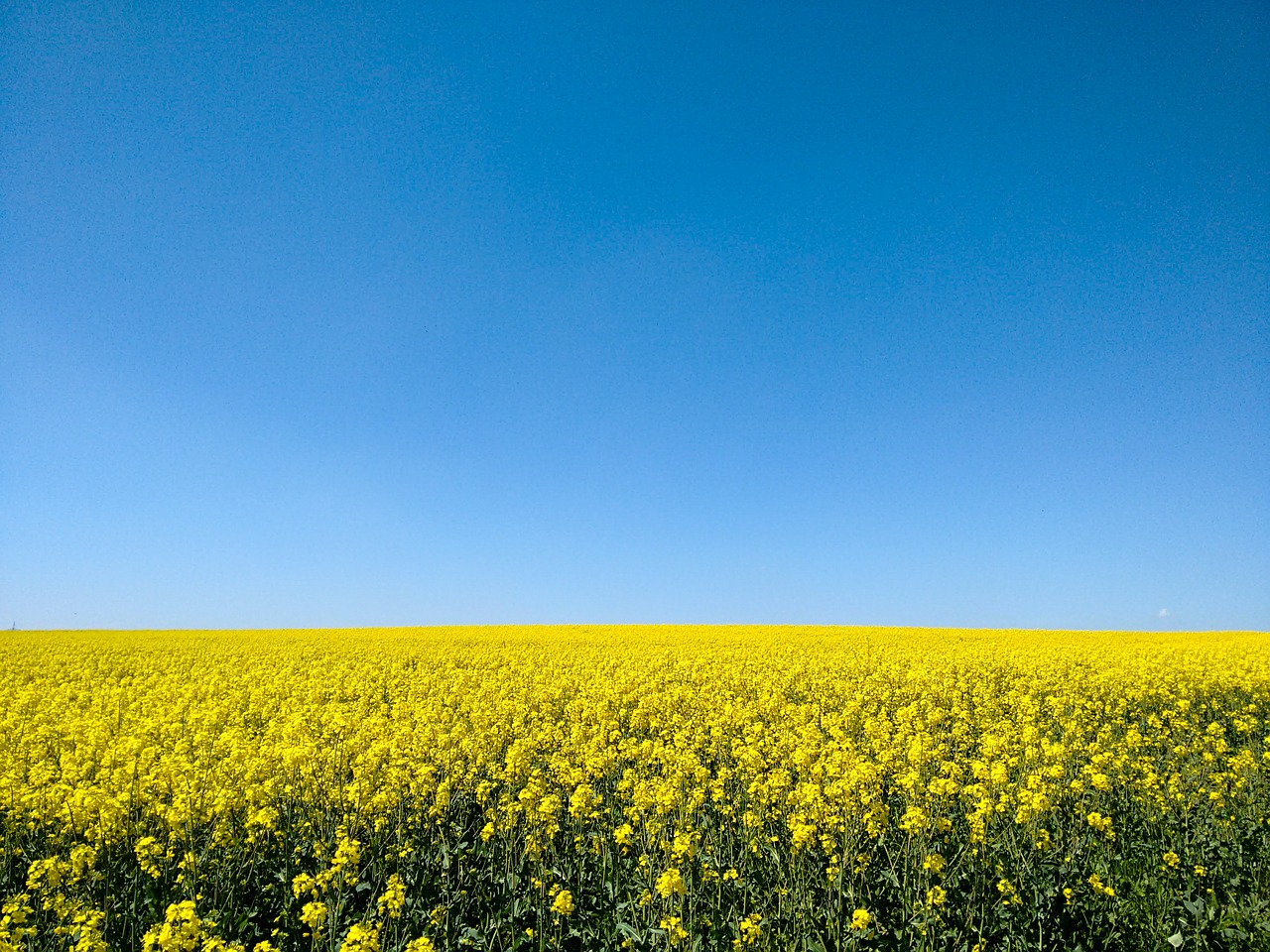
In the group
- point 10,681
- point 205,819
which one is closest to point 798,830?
point 205,819

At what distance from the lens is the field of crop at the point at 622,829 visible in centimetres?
486

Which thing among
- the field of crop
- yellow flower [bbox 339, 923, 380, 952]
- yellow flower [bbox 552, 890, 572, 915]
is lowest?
the field of crop

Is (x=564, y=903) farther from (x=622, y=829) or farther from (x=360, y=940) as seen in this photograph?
(x=360, y=940)

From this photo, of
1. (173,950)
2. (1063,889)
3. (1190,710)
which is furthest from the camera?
(1190,710)

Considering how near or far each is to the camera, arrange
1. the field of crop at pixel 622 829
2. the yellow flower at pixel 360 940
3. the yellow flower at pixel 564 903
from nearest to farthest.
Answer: the yellow flower at pixel 360 940
the yellow flower at pixel 564 903
the field of crop at pixel 622 829

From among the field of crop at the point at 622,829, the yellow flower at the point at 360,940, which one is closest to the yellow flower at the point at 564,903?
the field of crop at the point at 622,829

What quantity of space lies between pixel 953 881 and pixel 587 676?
12.5m

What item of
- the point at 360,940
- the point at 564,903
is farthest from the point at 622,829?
the point at 360,940

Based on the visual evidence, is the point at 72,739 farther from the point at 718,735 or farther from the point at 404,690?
the point at 718,735

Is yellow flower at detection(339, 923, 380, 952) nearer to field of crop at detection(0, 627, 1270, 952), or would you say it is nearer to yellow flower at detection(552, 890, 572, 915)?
field of crop at detection(0, 627, 1270, 952)

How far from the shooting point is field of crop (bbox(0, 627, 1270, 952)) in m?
4.86

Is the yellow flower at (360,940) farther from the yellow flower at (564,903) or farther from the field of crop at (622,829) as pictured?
the yellow flower at (564,903)

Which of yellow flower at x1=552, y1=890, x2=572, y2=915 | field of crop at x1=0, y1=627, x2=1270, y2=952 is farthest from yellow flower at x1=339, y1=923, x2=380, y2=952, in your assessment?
yellow flower at x1=552, y1=890, x2=572, y2=915

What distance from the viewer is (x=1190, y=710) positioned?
13688 mm
